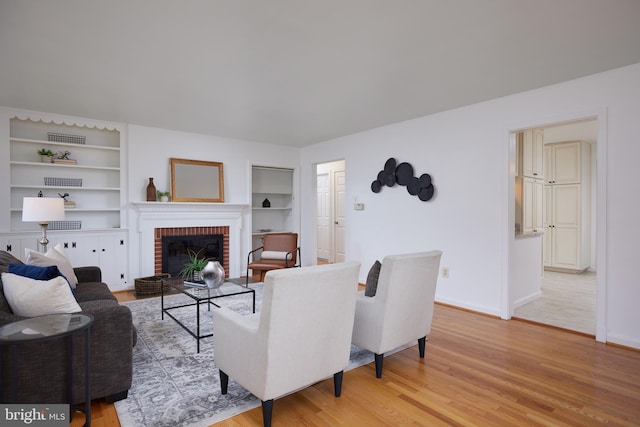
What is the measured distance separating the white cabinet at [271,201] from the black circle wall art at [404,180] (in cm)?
224

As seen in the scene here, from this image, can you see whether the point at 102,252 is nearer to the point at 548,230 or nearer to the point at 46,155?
the point at 46,155

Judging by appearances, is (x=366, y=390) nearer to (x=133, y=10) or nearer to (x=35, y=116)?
(x=133, y=10)

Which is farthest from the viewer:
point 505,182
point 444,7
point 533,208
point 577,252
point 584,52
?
point 577,252

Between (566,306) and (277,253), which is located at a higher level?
(277,253)

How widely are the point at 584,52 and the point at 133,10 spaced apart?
346cm

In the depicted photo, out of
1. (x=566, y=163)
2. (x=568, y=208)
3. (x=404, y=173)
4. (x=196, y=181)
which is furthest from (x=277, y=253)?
(x=566, y=163)

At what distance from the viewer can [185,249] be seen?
5.70 meters

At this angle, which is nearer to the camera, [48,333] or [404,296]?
[48,333]

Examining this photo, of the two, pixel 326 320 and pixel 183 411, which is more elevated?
pixel 326 320

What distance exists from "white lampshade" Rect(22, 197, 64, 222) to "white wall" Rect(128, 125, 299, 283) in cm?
135

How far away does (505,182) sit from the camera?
3.88 metres

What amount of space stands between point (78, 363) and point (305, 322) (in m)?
1.32

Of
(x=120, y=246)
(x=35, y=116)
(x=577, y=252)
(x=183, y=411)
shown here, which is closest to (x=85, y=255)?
(x=120, y=246)

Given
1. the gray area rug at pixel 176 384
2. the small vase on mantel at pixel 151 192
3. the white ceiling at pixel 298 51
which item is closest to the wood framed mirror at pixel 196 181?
the small vase on mantel at pixel 151 192
